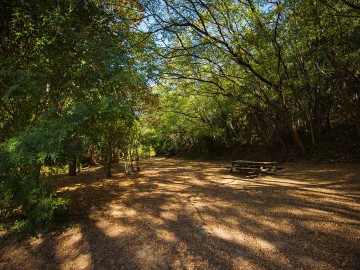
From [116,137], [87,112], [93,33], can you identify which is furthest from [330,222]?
[116,137]

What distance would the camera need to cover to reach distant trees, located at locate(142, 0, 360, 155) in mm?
7402

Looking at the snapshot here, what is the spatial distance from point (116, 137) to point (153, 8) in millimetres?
5719

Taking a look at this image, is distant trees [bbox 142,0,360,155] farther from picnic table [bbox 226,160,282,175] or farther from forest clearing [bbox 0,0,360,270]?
picnic table [bbox 226,160,282,175]

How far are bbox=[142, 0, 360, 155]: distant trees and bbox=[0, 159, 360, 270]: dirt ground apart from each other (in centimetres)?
504

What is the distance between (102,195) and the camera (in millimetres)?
7051

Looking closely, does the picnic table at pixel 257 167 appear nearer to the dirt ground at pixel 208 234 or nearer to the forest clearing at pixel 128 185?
the forest clearing at pixel 128 185

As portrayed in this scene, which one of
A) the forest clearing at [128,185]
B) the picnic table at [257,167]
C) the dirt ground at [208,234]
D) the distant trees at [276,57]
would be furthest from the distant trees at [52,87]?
the picnic table at [257,167]

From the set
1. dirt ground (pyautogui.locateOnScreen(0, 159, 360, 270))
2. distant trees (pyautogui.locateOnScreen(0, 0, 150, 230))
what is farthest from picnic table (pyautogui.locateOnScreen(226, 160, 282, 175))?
distant trees (pyautogui.locateOnScreen(0, 0, 150, 230))

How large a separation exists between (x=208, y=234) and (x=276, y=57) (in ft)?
28.7

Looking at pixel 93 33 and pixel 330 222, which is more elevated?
pixel 93 33

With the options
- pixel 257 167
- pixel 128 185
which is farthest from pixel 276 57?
pixel 128 185

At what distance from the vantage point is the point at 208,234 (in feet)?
12.6

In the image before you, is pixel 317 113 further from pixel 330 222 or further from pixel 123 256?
pixel 123 256

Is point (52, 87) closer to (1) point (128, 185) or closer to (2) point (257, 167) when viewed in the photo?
(1) point (128, 185)
